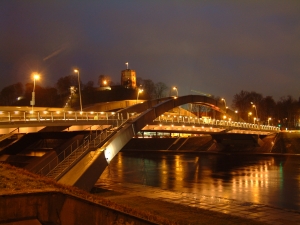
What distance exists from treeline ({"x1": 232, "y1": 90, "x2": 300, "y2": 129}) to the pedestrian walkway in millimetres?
90328

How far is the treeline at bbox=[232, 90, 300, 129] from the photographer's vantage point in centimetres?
11675

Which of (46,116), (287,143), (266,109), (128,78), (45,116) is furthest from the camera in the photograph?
(128,78)

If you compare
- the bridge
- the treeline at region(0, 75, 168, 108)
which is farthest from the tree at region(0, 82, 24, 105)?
the bridge

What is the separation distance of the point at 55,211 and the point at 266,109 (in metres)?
112

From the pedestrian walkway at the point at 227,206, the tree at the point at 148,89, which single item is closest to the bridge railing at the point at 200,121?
the pedestrian walkway at the point at 227,206

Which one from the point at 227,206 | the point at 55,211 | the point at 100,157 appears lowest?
the point at 227,206

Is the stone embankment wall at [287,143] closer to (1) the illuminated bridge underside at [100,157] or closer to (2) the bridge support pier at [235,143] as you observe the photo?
(2) the bridge support pier at [235,143]

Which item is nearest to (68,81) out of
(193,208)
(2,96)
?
(2,96)

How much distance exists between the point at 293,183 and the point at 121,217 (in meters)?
29.3

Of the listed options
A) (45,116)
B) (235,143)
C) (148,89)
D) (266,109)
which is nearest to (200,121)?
(45,116)

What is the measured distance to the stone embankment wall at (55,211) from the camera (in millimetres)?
12734

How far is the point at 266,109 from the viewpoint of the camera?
118562mm

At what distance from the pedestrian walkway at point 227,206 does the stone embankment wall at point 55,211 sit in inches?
405

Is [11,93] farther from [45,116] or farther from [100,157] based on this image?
[100,157]
